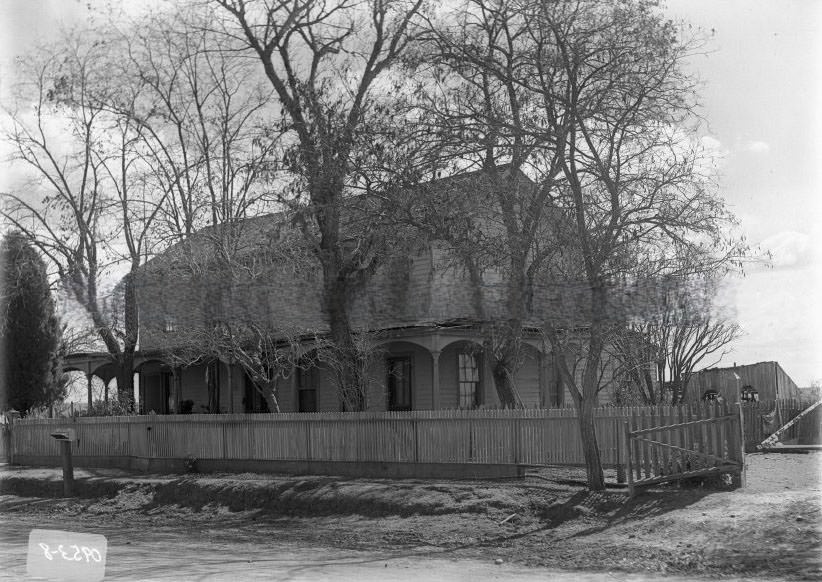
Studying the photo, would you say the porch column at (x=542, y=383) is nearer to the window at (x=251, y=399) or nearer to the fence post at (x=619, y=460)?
the window at (x=251, y=399)

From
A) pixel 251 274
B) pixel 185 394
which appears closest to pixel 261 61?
pixel 251 274

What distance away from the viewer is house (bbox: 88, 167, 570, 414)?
72.6ft

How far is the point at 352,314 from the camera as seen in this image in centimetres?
2519

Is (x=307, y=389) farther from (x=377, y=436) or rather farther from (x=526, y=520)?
(x=526, y=520)

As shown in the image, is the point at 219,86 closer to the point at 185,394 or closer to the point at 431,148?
the point at 431,148

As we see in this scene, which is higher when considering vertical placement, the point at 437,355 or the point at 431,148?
the point at 431,148

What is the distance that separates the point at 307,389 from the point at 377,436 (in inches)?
421

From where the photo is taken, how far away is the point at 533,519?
15914 millimetres

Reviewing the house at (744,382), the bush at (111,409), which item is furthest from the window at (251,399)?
the house at (744,382)

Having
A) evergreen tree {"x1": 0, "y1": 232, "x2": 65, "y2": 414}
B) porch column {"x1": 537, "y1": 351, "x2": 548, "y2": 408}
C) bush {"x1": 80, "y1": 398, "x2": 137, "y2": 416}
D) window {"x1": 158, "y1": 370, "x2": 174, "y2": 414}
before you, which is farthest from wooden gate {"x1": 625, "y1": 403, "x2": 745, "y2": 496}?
window {"x1": 158, "y1": 370, "x2": 174, "y2": 414}

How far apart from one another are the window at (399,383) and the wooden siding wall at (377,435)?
21.2 feet

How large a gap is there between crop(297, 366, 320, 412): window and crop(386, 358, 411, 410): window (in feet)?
8.51

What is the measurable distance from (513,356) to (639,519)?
26.6ft

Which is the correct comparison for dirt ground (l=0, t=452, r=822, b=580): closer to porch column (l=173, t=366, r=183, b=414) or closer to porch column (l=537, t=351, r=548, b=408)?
porch column (l=537, t=351, r=548, b=408)
